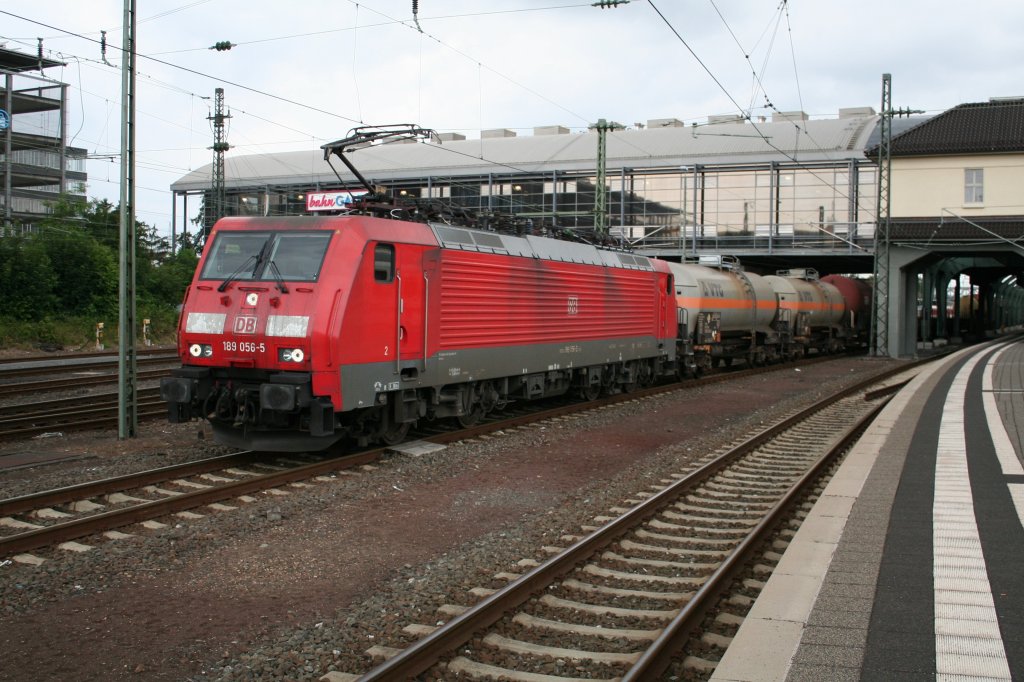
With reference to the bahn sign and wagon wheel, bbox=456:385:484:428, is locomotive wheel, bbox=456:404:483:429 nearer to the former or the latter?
wagon wheel, bbox=456:385:484:428

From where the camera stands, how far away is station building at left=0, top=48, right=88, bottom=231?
46.5 m

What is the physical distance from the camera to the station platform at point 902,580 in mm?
4609

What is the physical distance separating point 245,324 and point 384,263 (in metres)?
1.95

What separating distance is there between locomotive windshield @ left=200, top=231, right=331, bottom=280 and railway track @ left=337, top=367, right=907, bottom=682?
4.96 meters

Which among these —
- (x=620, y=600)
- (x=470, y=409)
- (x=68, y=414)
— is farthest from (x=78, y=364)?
(x=620, y=600)

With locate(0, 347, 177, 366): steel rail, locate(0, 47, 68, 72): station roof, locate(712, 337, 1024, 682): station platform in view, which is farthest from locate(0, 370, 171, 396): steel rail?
locate(0, 47, 68, 72): station roof

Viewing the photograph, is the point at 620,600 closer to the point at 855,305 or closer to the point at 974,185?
the point at 974,185

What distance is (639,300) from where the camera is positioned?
20.2 m

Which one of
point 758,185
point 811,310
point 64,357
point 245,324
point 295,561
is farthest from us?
point 758,185

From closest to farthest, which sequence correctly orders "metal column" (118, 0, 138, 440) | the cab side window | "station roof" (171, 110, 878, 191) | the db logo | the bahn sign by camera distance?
the db logo < the cab side window < the bahn sign < "metal column" (118, 0, 138, 440) < "station roof" (171, 110, 878, 191)

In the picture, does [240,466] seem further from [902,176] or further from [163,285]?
[902,176]

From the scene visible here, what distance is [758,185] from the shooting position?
45.6 m

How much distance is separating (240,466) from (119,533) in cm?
319

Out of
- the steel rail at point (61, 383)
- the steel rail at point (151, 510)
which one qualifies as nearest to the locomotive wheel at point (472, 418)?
the steel rail at point (151, 510)
